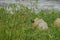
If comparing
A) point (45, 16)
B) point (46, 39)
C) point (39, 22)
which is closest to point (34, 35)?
point (46, 39)

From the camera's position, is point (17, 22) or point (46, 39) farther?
point (46, 39)

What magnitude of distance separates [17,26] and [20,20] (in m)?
0.10

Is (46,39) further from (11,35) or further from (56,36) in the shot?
(11,35)

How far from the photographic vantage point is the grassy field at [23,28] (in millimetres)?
4027

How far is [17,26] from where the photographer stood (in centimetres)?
415

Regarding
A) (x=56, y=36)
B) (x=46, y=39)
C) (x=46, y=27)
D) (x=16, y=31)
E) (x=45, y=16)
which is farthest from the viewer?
(x=45, y=16)

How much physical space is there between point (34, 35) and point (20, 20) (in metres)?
0.77

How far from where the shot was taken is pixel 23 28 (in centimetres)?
414

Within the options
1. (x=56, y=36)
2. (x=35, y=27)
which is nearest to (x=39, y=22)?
(x=35, y=27)

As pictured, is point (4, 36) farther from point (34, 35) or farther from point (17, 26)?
point (34, 35)

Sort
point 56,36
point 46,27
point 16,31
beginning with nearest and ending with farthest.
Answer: point 16,31 < point 56,36 < point 46,27

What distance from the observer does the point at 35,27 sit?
5.38 m

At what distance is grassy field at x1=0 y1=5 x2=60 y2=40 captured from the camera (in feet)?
13.2

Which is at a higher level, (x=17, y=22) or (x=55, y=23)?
(x=17, y=22)
